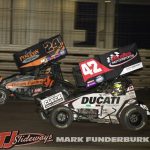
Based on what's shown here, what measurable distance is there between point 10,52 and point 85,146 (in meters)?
8.70

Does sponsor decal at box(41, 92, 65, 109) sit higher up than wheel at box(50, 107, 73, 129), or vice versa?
sponsor decal at box(41, 92, 65, 109)

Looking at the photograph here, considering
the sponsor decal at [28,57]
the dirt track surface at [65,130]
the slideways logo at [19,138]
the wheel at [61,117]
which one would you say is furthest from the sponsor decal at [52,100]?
the sponsor decal at [28,57]

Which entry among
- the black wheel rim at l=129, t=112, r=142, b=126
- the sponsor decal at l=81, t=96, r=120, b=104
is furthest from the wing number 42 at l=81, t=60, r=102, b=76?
the black wheel rim at l=129, t=112, r=142, b=126

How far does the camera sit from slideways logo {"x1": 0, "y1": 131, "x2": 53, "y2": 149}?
9148 mm

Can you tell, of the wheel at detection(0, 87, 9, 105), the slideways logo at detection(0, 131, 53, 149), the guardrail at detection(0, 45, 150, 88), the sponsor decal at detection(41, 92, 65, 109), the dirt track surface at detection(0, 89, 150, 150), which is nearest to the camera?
the slideways logo at detection(0, 131, 53, 149)

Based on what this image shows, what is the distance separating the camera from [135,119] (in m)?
10.8

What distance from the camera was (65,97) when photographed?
1098 cm

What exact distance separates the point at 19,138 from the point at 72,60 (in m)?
8.35

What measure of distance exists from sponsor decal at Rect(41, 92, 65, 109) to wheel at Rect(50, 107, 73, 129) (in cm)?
19

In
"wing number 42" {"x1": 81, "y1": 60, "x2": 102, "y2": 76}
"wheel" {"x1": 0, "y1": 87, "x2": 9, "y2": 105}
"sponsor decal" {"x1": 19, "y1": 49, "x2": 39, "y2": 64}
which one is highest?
"wing number 42" {"x1": 81, "y1": 60, "x2": 102, "y2": 76}

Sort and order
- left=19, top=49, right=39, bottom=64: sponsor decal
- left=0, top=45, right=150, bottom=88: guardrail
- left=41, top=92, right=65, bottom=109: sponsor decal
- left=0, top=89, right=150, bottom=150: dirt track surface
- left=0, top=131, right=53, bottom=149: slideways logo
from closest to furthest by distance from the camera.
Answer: left=0, top=131, right=53, bottom=149: slideways logo
left=0, top=89, right=150, bottom=150: dirt track surface
left=41, top=92, right=65, bottom=109: sponsor decal
left=19, top=49, right=39, bottom=64: sponsor decal
left=0, top=45, right=150, bottom=88: guardrail

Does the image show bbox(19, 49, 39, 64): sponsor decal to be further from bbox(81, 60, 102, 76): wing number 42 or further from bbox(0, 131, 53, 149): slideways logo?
bbox(0, 131, 53, 149): slideways logo

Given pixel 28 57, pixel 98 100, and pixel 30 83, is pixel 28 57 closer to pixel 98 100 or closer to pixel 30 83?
pixel 30 83

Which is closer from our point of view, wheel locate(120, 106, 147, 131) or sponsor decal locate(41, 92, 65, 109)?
wheel locate(120, 106, 147, 131)
